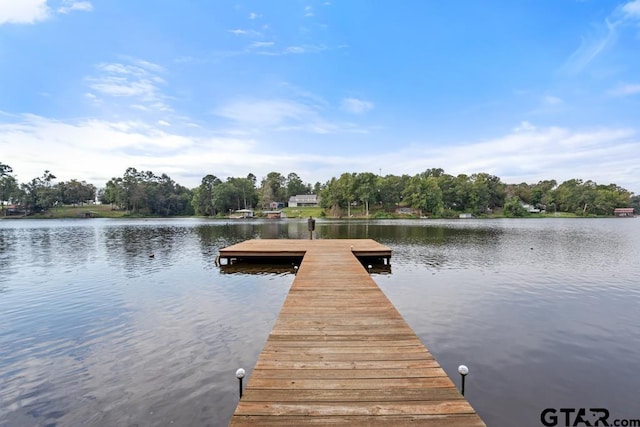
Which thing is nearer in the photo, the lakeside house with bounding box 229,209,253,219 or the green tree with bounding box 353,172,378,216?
the green tree with bounding box 353,172,378,216

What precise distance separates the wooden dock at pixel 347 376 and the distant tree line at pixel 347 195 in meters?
76.6

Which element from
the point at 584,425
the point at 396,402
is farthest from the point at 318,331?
the point at 584,425

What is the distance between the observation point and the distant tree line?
273 ft

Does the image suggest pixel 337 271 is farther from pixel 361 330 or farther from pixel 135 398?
pixel 135 398

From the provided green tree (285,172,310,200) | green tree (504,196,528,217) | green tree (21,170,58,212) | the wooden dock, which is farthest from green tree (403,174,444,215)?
green tree (21,170,58,212)

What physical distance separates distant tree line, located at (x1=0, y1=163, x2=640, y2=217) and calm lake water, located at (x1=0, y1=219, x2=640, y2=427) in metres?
69.8

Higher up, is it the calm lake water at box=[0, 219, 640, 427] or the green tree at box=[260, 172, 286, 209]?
the green tree at box=[260, 172, 286, 209]

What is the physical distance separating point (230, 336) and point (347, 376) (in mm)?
4466

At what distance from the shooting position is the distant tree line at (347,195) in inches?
3273

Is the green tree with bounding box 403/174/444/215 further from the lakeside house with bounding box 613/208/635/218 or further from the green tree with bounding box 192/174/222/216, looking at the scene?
the lakeside house with bounding box 613/208/635/218

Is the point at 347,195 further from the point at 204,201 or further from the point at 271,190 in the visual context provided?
the point at 204,201

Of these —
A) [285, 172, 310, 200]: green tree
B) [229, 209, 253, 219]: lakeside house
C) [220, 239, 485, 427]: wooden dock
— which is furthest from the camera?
[285, 172, 310, 200]: green tree

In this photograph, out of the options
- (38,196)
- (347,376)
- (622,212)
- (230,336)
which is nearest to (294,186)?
(38,196)

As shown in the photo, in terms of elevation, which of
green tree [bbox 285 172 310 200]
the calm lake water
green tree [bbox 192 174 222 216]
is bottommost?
the calm lake water
